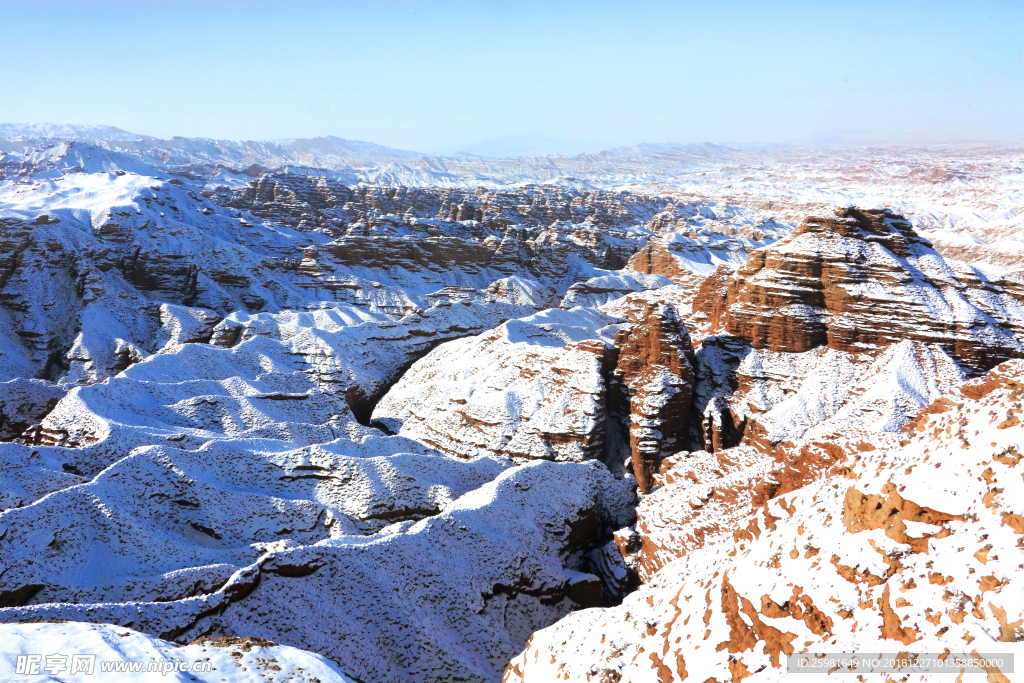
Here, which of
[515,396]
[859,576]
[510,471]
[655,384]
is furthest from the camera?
[515,396]

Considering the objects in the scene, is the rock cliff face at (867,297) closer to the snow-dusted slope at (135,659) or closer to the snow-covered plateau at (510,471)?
the snow-covered plateau at (510,471)

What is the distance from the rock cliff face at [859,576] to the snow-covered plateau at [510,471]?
0.19ft

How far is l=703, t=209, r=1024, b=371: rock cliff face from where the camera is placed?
123 feet

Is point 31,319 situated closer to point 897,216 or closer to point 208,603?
point 208,603

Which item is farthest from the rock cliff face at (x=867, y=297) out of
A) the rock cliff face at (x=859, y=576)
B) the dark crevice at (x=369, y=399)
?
the dark crevice at (x=369, y=399)

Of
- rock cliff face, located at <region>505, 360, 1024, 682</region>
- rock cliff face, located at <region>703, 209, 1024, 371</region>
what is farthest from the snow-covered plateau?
rock cliff face, located at <region>703, 209, 1024, 371</region>

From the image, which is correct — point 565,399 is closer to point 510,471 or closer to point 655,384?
point 655,384

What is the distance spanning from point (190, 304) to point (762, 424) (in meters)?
74.8

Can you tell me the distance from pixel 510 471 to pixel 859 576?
804 inches

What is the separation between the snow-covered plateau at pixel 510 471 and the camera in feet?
36.5

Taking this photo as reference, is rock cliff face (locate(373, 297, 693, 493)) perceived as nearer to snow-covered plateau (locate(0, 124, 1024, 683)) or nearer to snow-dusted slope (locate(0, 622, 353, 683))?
snow-covered plateau (locate(0, 124, 1024, 683))

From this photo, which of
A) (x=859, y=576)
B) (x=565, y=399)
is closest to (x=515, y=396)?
(x=565, y=399)

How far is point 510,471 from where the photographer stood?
29578 mm

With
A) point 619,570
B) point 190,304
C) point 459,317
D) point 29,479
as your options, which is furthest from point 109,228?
point 619,570
